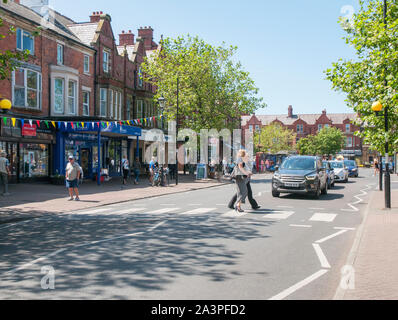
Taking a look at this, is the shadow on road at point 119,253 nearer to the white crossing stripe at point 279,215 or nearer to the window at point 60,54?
the white crossing stripe at point 279,215

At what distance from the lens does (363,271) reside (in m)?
5.55

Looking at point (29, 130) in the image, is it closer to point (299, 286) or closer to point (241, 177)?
point (241, 177)

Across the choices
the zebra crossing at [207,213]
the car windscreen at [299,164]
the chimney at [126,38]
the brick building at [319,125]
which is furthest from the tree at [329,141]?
the zebra crossing at [207,213]

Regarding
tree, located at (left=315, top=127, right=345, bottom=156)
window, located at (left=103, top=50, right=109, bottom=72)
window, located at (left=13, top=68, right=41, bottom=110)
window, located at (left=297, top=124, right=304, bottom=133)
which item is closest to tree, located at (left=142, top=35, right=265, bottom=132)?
window, located at (left=103, top=50, right=109, bottom=72)

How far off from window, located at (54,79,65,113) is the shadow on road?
54.7 feet

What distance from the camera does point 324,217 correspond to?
1142cm

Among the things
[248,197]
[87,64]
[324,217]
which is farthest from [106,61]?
[324,217]

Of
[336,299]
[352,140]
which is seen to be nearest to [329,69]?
[336,299]

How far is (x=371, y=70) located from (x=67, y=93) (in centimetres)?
1952

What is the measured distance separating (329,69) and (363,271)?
33.9 feet

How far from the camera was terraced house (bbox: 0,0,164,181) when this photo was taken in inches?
891

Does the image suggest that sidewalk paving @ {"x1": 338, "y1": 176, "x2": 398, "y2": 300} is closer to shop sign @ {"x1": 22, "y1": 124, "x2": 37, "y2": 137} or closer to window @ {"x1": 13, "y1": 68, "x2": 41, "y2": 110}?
shop sign @ {"x1": 22, "y1": 124, "x2": 37, "y2": 137}

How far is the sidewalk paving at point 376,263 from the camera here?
15.1 ft

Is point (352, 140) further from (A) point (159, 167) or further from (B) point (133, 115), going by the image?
(A) point (159, 167)
